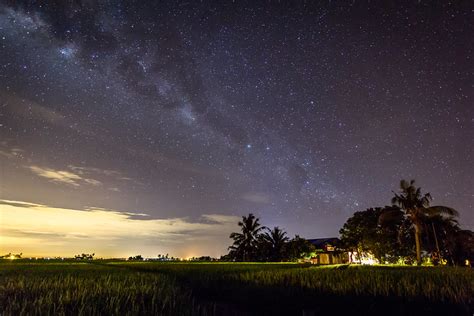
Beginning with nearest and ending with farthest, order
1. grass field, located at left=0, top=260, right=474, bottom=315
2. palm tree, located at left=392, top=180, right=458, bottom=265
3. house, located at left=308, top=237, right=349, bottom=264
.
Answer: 1. grass field, located at left=0, top=260, right=474, bottom=315
2. palm tree, located at left=392, top=180, right=458, bottom=265
3. house, located at left=308, top=237, right=349, bottom=264

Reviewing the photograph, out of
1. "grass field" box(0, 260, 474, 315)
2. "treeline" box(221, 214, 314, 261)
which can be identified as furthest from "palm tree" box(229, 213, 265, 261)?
"grass field" box(0, 260, 474, 315)

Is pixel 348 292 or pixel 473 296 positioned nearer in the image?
pixel 473 296

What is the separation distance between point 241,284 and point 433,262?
35.0 m

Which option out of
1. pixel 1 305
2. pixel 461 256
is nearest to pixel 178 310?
pixel 1 305

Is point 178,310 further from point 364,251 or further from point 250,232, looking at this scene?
point 250,232

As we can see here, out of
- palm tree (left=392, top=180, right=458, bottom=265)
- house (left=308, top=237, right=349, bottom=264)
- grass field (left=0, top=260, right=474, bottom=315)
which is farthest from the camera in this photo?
house (left=308, top=237, right=349, bottom=264)

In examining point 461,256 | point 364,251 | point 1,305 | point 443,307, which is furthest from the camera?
point 364,251

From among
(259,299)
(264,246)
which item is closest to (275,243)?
(264,246)

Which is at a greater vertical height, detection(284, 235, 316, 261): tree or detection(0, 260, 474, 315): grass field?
detection(284, 235, 316, 261): tree

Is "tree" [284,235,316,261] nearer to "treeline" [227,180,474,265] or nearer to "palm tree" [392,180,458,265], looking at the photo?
"treeline" [227,180,474,265]

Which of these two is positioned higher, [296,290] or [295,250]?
[295,250]

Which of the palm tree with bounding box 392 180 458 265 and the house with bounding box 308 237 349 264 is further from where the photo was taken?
the house with bounding box 308 237 349 264

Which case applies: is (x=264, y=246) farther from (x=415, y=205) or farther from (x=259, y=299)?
(x=259, y=299)

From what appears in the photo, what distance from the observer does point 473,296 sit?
294 inches
